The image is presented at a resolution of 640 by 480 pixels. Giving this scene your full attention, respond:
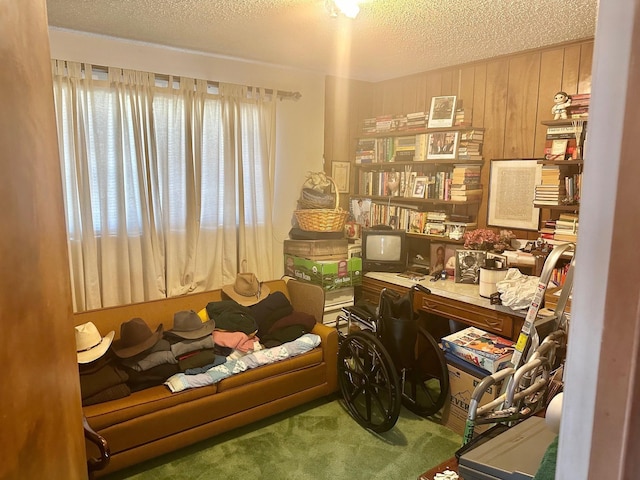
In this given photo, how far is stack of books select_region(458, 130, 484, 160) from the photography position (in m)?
3.48

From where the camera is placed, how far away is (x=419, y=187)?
381 cm

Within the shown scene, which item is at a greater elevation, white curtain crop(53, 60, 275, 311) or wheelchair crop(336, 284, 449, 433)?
white curtain crop(53, 60, 275, 311)

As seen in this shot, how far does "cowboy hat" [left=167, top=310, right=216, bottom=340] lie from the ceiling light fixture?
1.90 metres

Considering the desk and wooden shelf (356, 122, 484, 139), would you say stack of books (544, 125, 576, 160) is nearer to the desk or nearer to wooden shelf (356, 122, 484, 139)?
wooden shelf (356, 122, 484, 139)

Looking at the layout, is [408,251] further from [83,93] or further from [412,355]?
[83,93]

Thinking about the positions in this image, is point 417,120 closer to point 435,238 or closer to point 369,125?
point 369,125

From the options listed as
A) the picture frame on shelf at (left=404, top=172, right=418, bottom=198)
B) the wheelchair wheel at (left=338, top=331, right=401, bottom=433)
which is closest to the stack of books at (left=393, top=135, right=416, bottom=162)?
the picture frame on shelf at (left=404, top=172, right=418, bottom=198)

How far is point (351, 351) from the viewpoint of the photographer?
2.92 metres

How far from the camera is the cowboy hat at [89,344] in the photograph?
2359mm

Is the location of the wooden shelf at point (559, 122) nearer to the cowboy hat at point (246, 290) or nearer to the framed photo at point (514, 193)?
the framed photo at point (514, 193)

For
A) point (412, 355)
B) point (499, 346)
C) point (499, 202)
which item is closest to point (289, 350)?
point (412, 355)

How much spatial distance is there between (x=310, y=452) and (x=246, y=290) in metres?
1.21

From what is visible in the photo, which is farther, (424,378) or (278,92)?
(278,92)

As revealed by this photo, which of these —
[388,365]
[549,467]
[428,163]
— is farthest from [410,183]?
[549,467]
